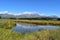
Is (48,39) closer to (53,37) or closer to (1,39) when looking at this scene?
(53,37)

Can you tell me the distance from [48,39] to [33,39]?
1.35m

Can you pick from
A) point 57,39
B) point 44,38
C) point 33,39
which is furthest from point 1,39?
point 57,39

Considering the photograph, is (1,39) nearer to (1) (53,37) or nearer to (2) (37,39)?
(2) (37,39)

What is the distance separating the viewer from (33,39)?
14.9 m

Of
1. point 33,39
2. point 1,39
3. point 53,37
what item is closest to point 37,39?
point 33,39

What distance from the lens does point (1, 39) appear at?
1490cm

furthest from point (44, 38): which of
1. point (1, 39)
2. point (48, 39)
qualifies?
point (1, 39)

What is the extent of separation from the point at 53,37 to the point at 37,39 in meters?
1.45

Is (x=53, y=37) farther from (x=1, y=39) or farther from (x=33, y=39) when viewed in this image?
(x=1, y=39)

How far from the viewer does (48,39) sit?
569 inches

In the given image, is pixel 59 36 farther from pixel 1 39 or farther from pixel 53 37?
pixel 1 39

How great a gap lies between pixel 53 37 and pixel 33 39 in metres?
1.78

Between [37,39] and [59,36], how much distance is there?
1939mm

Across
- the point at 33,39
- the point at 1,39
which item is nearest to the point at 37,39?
the point at 33,39
